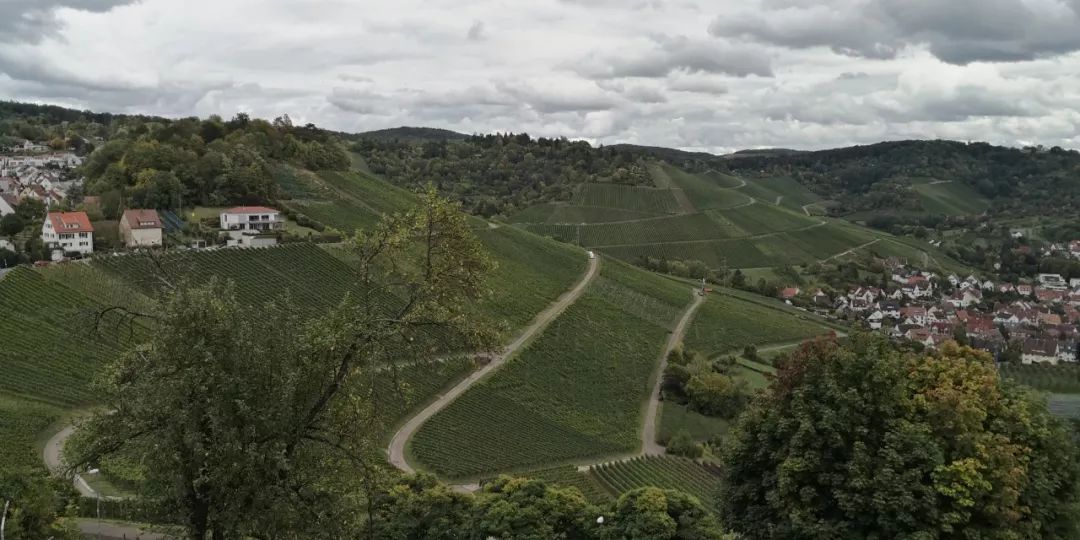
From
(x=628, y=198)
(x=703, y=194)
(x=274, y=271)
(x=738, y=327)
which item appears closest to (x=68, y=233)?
(x=274, y=271)

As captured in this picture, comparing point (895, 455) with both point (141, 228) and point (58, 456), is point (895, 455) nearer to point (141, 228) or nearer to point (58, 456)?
point (58, 456)

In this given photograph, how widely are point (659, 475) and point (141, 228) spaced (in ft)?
111

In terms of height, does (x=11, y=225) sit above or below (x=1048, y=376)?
above

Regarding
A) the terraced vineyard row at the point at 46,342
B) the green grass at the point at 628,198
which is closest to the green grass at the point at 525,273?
the terraced vineyard row at the point at 46,342

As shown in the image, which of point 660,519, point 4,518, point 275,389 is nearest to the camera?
point 275,389

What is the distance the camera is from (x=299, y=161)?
252 ft

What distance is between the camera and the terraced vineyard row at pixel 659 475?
38188 mm

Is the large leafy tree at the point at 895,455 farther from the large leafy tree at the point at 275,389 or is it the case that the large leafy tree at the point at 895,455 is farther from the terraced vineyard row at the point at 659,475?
the terraced vineyard row at the point at 659,475

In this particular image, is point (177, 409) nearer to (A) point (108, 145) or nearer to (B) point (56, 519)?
(B) point (56, 519)

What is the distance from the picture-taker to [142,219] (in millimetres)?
49219

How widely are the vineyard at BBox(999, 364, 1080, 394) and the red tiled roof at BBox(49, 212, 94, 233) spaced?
235 ft

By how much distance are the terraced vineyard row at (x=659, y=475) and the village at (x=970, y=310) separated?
4216 centimetres

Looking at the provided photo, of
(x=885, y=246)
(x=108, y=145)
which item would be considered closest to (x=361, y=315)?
(x=108, y=145)

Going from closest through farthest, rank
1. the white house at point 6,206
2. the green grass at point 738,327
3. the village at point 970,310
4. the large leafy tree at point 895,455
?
1. the large leafy tree at point 895,455
2. the white house at point 6,206
3. the green grass at point 738,327
4. the village at point 970,310
